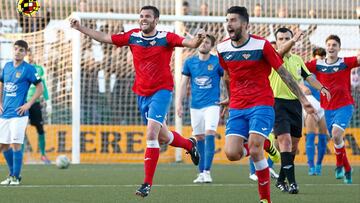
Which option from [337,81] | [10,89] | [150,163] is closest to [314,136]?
[337,81]

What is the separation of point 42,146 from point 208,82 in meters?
5.52

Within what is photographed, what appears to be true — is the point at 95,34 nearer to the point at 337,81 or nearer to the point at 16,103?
the point at 16,103

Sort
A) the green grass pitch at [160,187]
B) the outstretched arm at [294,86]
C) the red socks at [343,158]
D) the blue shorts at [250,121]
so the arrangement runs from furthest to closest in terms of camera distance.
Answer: the red socks at [343,158]
the green grass pitch at [160,187]
the blue shorts at [250,121]
the outstretched arm at [294,86]

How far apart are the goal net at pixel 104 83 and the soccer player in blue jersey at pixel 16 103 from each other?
642 centimetres

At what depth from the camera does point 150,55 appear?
10961mm

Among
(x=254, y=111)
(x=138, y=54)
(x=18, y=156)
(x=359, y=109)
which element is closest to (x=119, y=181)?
(x=18, y=156)

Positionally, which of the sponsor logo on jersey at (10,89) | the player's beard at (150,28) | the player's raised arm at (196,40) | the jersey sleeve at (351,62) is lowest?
the sponsor logo on jersey at (10,89)

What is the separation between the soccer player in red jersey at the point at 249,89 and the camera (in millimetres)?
9008

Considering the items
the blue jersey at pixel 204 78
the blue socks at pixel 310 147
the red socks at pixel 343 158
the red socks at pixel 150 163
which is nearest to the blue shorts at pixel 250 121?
the red socks at pixel 150 163

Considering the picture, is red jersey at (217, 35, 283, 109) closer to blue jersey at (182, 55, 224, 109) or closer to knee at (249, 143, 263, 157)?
knee at (249, 143, 263, 157)

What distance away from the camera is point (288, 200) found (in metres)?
10.1

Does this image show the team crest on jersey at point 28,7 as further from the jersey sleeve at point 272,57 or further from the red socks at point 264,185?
the red socks at point 264,185

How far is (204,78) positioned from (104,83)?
21.2 ft

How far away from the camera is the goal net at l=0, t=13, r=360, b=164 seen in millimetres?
19750
